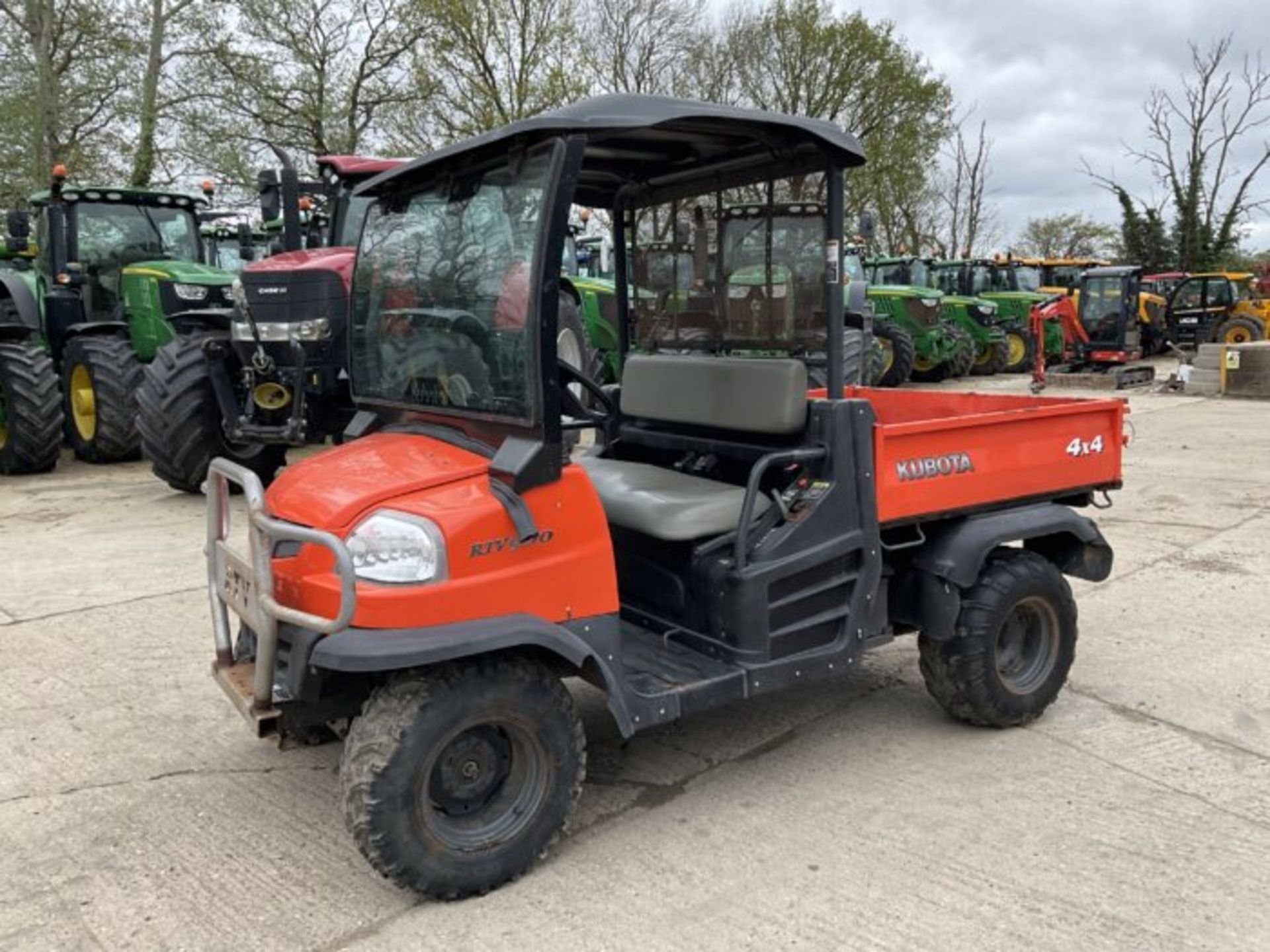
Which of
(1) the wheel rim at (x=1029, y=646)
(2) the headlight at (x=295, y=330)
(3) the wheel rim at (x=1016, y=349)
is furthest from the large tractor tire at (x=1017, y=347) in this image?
(1) the wheel rim at (x=1029, y=646)

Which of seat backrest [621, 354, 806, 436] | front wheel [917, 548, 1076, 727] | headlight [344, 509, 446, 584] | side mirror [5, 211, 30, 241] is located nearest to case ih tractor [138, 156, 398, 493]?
side mirror [5, 211, 30, 241]

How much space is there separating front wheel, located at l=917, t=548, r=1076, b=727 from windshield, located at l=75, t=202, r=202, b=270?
953cm

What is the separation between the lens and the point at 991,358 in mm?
20141

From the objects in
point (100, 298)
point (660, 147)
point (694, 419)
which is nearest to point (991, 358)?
point (100, 298)

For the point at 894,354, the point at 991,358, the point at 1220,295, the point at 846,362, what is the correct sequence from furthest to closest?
the point at 1220,295 < the point at 991,358 < the point at 894,354 < the point at 846,362

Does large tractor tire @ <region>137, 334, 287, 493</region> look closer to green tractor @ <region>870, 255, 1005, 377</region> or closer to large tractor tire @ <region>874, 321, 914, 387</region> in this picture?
large tractor tire @ <region>874, 321, 914, 387</region>

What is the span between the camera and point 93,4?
69.1ft

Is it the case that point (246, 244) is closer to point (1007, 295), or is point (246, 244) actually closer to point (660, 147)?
point (660, 147)

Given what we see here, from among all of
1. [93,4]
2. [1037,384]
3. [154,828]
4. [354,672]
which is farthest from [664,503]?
[93,4]

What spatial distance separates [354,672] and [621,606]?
4.45 ft

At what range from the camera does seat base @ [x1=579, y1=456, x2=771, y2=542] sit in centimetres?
336

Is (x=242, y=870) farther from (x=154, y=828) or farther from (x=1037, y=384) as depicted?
(x=1037, y=384)

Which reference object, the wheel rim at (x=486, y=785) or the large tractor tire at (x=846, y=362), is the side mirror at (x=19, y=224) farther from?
the wheel rim at (x=486, y=785)

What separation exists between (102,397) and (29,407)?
64 centimetres
